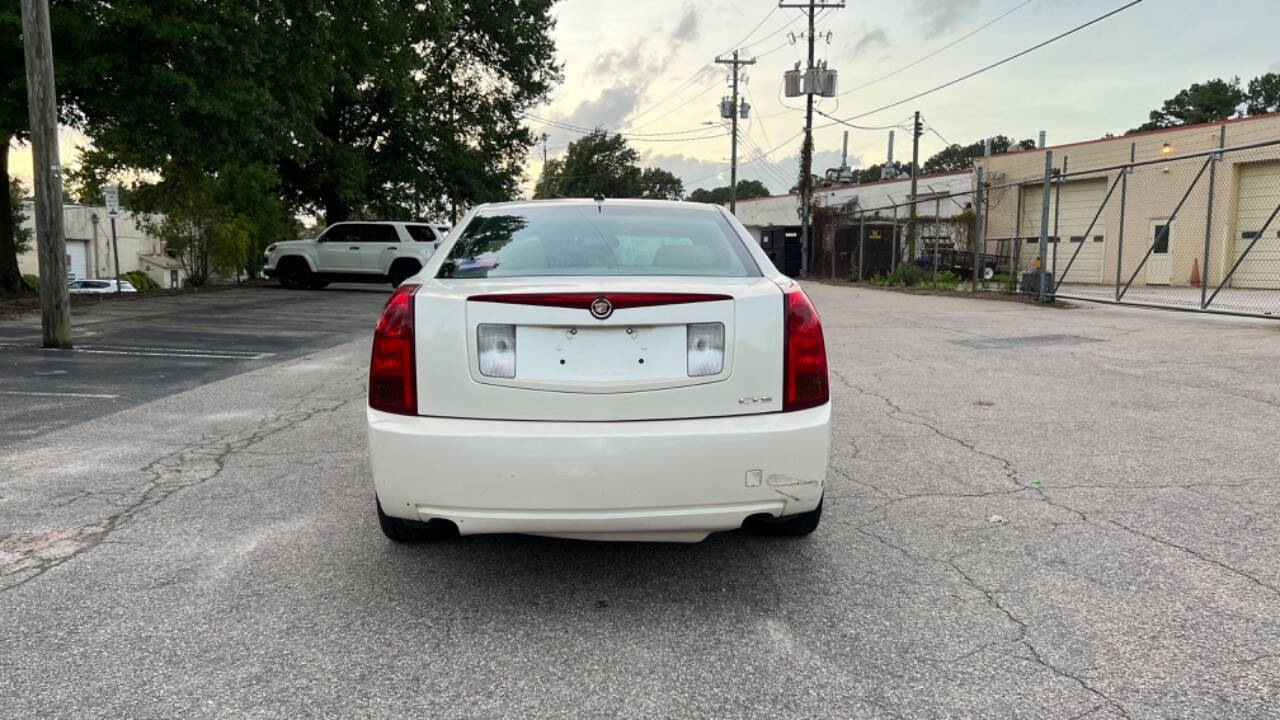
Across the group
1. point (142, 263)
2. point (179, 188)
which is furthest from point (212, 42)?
point (142, 263)

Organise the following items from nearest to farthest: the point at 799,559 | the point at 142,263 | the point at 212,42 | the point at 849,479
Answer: the point at 799,559 < the point at 849,479 < the point at 212,42 < the point at 142,263

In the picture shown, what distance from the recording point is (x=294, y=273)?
2373 cm

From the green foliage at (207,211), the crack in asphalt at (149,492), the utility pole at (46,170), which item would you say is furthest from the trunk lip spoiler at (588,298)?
the green foliage at (207,211)

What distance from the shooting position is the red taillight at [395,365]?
3.10m

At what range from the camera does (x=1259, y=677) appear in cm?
264

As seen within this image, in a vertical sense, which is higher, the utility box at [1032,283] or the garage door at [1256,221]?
the garage door at [1256,221]

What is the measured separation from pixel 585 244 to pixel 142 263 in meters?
66.9

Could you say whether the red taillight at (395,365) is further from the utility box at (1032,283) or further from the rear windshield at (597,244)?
the utility box at (1032,283)

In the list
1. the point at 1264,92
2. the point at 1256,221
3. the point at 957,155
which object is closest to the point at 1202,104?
the point at 1264,92

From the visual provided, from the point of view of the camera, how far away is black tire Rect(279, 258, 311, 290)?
23.5 m

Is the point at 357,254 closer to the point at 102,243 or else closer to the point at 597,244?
the point at 597,244

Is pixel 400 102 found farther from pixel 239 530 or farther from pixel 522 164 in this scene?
pixel 239 530

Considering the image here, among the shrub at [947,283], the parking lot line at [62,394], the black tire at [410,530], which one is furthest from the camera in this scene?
the shrub at [947,283]

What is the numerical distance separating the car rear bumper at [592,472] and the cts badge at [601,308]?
368 millimetres
